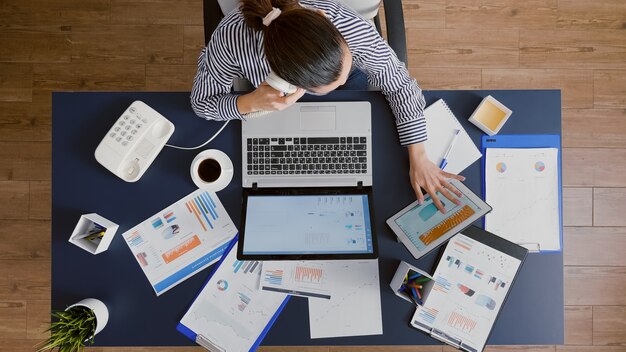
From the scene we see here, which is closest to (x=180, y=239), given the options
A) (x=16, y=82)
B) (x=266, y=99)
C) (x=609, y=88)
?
(x=266, y=99)

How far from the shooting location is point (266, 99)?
3.57ft

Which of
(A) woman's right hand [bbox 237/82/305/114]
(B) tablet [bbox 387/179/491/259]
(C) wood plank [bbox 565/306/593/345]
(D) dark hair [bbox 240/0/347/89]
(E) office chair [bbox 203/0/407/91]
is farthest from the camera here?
(C) wood plank [bbox 565/306/593/345]

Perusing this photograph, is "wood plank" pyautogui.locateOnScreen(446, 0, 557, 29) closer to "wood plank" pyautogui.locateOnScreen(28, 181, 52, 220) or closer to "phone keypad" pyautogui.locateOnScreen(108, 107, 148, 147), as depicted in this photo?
"phone keypad" pyautogui.locateOnScreen(108, 107, 148, 147)

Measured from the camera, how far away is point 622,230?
1.96m

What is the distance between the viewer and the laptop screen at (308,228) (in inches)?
43.0

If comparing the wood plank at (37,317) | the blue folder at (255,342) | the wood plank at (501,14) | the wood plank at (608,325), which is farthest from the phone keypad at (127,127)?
the wood plank at (608,325)

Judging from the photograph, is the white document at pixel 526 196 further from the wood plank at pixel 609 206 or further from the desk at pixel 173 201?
the wood plank at pixel 609 206

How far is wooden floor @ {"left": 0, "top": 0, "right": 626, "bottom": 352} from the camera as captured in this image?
1.96m

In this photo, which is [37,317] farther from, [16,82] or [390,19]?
[390,19]

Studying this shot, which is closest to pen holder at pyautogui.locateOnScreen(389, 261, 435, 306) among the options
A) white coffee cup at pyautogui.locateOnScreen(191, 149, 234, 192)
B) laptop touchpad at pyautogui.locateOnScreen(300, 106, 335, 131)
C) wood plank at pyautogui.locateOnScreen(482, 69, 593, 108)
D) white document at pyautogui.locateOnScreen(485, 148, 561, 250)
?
white document at pyautogui.locateOnScreen(485, 148, 561, 250)

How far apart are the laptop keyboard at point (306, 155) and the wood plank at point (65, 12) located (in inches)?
48.8

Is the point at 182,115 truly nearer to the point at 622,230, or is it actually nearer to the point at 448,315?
the point at 448,315

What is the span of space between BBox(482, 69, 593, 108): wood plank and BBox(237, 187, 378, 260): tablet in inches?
46.6

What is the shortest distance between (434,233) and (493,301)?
9.7 inches
